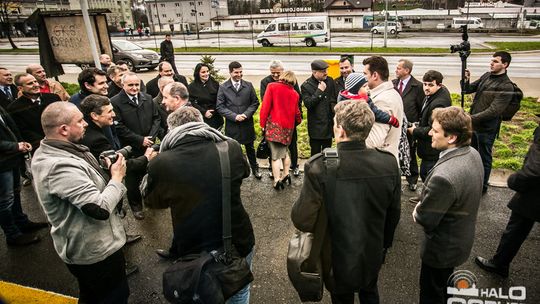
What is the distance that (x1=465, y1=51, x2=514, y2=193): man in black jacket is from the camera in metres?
4.26

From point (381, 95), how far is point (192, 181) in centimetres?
243

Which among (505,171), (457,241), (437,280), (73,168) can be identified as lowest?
(505,171)

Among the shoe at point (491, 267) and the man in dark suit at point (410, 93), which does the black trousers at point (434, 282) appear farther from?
the man in dark suit at point (410, 93)

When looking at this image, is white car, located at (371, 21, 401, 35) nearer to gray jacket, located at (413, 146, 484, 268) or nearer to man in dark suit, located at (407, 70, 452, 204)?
man in dark suit, located at (407, 70, 452, 204)

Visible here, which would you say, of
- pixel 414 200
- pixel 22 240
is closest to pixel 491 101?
pixel 414 200

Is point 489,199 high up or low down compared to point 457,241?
down

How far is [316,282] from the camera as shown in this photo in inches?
86.2

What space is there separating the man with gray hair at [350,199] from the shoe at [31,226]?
3992 millimetres

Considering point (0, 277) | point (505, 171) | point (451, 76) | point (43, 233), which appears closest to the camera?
point (0, 277)

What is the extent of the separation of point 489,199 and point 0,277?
6286mm

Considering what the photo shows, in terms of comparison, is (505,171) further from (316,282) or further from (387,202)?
(316,282)

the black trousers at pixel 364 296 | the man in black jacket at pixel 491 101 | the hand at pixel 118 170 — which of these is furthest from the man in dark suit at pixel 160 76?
the man in black jacket at pixel 491 101

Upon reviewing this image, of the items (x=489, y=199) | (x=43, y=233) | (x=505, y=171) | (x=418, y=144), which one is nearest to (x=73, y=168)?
(x=43, y=233)

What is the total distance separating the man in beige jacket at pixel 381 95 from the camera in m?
3.57
